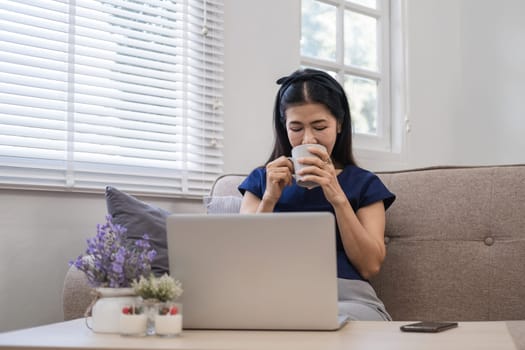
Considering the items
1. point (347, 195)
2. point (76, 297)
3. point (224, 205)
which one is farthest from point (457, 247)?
point (76, 297)

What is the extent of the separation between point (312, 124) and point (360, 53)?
1.97 m

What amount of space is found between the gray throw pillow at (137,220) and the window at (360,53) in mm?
1657

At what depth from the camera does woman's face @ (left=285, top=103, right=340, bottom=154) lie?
1953 mm

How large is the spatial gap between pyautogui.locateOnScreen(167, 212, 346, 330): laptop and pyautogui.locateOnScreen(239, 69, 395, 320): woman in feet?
1.53

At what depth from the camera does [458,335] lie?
3.62 ft

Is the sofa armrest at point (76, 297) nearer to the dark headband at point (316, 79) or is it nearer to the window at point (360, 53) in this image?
the dark headband at point (316, 79)

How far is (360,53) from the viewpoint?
383cm

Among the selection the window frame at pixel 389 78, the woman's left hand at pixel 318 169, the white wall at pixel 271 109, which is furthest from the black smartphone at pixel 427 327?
the window frame at pixel 389 78

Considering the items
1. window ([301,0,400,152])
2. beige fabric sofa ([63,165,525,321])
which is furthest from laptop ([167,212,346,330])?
window ([301,0,400,152])

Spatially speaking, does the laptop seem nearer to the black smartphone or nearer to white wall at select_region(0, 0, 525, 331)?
the black smartphone

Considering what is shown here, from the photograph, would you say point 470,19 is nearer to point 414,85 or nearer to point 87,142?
point 414,85

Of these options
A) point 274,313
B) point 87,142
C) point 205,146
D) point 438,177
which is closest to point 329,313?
point 274,313

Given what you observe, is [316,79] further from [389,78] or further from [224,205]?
[389,78]

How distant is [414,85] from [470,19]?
55 centimetres
